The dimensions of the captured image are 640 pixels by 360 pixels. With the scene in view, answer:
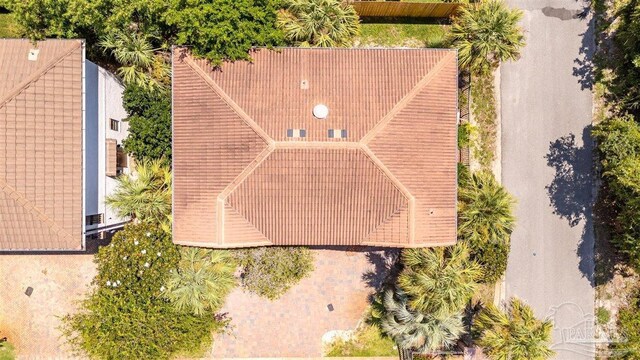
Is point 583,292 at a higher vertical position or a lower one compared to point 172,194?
lower

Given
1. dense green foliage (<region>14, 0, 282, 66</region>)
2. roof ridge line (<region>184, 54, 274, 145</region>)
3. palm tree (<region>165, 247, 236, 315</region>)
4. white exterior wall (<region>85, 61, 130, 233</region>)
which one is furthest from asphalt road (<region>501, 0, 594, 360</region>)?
white exterior wall (<region>85, 61, 130, 233</region>)

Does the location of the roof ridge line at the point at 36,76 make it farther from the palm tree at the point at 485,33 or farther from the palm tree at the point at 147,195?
the palm tree at the point at 485,33

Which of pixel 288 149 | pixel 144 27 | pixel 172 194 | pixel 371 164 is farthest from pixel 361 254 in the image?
pixel 144 27

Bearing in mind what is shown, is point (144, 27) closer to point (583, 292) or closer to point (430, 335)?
point (430, 335)

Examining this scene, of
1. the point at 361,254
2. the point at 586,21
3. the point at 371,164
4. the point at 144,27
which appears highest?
the point at 586,21

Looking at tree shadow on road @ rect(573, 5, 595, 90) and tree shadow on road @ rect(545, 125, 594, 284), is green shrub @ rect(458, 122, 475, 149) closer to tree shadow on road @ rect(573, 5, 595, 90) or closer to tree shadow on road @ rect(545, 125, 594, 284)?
tree shadow on road @ rect(545, 125, 594, 284)

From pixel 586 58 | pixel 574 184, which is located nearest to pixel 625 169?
pixel 574 184

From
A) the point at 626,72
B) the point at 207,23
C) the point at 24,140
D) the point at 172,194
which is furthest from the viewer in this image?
the point at 626,72
